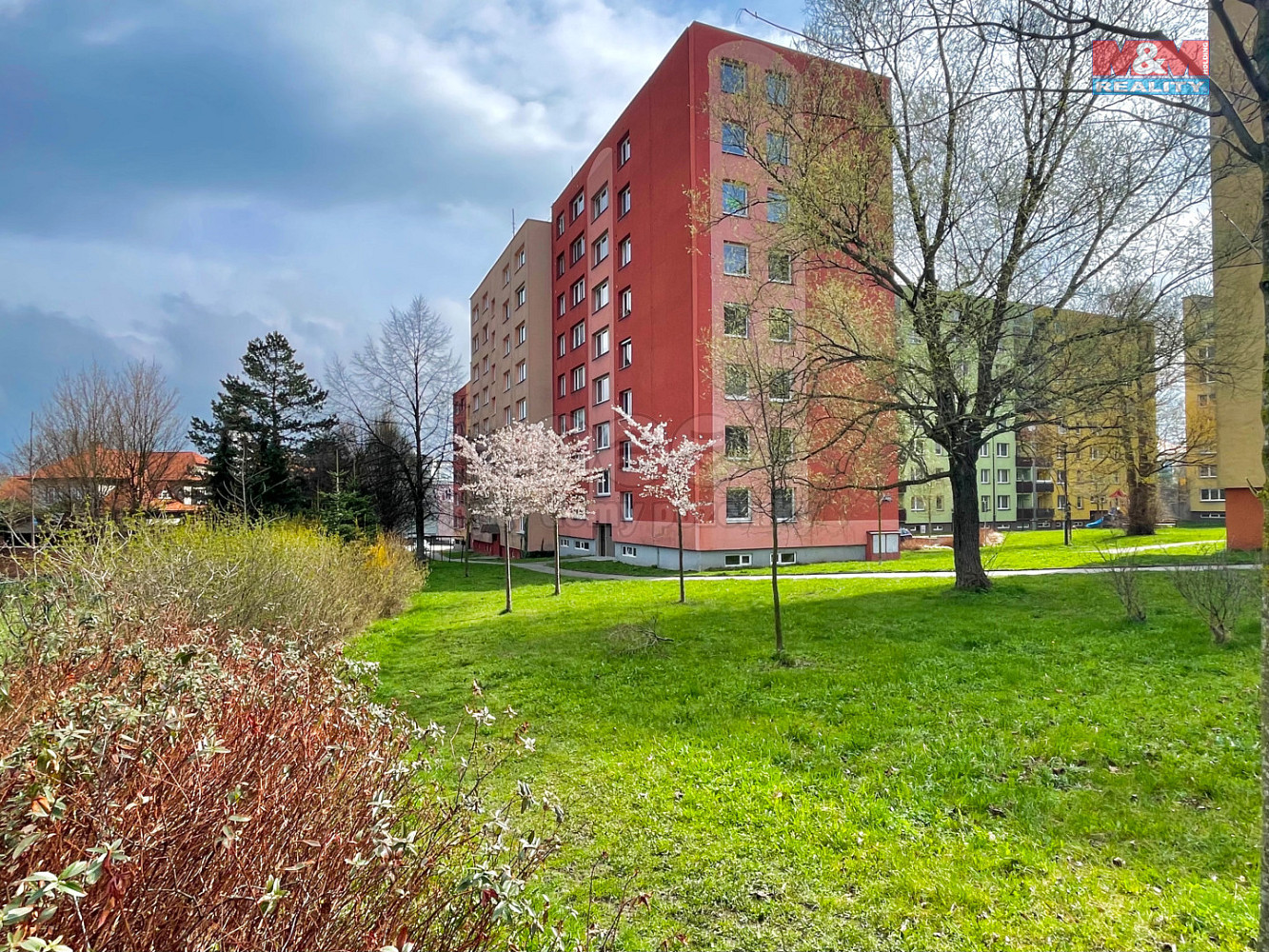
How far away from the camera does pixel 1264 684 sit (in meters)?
2.22

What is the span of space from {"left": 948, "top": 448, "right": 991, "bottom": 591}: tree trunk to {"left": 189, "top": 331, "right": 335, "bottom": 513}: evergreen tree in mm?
28284

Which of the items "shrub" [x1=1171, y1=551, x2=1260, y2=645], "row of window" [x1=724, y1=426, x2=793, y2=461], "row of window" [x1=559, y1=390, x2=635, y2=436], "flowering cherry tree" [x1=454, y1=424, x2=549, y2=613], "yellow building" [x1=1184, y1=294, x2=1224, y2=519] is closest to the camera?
"shrub" [x1=1171, y1=551, x2=1260, y2=645]

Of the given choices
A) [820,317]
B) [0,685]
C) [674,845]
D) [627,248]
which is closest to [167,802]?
[0,685]

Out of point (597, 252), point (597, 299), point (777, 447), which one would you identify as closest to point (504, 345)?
point (597, 299)

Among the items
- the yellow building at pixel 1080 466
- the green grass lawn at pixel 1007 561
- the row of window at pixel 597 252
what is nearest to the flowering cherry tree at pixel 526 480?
the green grass lawn at pixel 1007 561

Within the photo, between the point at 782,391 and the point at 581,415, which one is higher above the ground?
the point at 581,415

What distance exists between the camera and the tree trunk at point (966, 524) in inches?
542

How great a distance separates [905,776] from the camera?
4.98 m

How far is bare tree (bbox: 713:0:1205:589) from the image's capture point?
11406 millimetres

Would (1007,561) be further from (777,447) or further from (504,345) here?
(504,345)

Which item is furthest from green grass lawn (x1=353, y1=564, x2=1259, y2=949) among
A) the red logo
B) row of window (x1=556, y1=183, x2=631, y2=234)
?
row of window (x1=556, y1=183, x2=631, y2=234)

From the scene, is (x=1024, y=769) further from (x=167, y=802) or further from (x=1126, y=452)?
(x=1126, y=452)

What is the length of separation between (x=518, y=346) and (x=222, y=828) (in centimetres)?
4129

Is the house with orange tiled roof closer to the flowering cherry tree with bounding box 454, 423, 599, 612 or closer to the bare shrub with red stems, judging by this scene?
the flowering cherry tree with bounding box 454, 423, 599, 612
